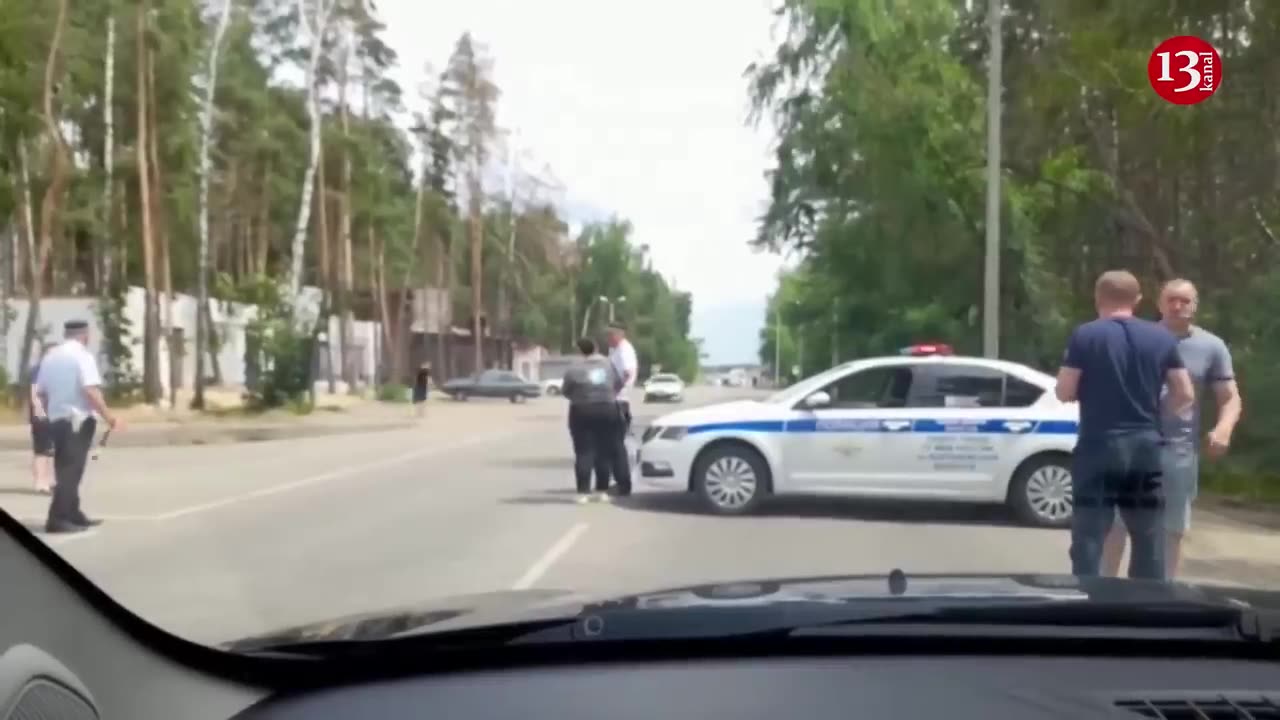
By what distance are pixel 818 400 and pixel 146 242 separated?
7.49 metres

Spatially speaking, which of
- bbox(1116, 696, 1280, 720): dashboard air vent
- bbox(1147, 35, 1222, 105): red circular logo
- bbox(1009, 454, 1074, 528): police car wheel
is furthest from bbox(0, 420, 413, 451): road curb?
bbox(1147, 35, 1222, 105): red circular logo

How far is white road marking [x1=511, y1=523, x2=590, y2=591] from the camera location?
9.15m

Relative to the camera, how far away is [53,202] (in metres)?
6.43

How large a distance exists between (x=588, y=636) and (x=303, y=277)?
8.87 m

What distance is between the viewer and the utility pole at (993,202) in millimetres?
16297

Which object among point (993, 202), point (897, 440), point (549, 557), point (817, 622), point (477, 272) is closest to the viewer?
point (817, 622)

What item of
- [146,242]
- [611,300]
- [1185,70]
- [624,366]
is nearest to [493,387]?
[624,366]

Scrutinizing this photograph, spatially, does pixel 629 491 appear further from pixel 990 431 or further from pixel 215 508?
pixel 215 508

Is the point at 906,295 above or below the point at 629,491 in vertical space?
above

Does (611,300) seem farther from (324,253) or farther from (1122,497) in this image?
(1122,497)

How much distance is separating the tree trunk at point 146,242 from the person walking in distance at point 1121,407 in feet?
16.1

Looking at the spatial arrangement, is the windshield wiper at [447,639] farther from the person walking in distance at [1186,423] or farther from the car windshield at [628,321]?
the person walking in distance at [1186,423]

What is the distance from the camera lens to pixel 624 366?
1523cm

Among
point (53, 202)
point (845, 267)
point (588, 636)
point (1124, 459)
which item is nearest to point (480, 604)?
point (588, 636)
